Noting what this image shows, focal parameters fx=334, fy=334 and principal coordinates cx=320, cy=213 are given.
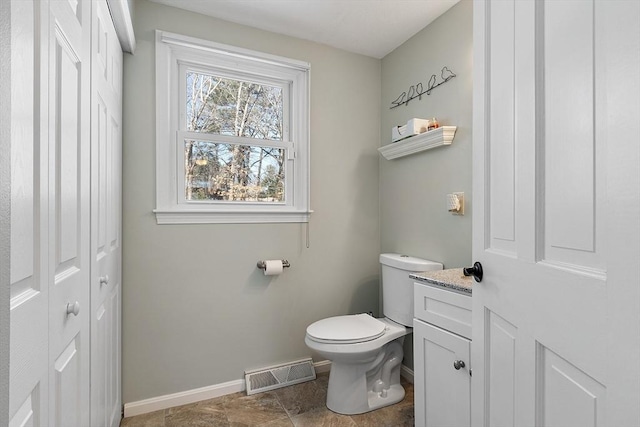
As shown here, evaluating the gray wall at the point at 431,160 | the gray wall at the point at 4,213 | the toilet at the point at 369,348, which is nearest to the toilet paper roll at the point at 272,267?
the toilet at the point at 369,348

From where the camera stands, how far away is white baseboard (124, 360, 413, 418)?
1.92 meters

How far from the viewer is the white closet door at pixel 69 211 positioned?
742mm

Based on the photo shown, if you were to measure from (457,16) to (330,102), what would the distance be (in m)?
0.96

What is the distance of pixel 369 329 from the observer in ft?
6.44

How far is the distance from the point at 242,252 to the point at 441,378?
1.36 m

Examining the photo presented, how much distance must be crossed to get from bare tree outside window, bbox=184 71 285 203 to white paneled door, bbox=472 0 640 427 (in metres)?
1.56

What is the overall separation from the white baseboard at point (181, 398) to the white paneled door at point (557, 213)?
5.19ft

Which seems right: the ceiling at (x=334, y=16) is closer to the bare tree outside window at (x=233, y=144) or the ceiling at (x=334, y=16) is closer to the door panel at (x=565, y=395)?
the bare tree outside window at (x=233, y=144)

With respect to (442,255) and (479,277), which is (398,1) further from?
(479,277)

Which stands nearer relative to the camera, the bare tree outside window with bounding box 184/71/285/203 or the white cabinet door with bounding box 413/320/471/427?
the white cabinet door with bounding box 413/320/471/427

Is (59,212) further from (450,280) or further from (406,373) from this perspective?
(406,373)

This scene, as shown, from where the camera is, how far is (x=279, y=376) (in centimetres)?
224

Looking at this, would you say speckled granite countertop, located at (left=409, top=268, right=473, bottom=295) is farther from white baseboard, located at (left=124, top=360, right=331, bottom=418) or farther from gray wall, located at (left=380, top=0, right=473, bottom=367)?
white baseboard, located at (left=124, top=360, right=331, bottom=418)

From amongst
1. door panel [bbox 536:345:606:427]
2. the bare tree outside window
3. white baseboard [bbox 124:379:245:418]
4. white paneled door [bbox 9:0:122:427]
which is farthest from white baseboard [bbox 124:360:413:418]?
door panel [bbox 536:345:606:427]
